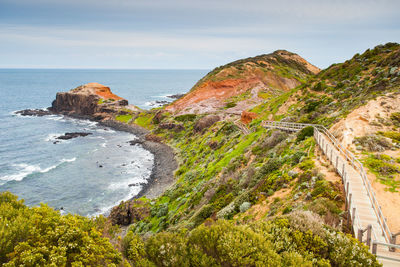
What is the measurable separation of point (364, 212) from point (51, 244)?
13205 millimetres

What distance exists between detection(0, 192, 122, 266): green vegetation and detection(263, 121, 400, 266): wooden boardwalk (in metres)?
9.58

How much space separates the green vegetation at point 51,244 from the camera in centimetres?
823

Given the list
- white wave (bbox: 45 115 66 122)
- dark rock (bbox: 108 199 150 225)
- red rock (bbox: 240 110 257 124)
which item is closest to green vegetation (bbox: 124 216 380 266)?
dark rock (bbox: 108 199 150 225)

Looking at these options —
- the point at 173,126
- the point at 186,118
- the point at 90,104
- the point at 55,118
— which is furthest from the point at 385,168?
the point at 55,118

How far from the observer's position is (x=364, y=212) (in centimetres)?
1135

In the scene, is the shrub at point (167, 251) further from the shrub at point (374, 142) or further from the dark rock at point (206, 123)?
the dark rock at point (206, 123)

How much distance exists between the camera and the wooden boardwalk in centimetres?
921

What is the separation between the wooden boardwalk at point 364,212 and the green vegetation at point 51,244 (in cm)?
958

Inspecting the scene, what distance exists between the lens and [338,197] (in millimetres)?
13094

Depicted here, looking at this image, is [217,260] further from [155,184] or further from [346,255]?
[155,184]

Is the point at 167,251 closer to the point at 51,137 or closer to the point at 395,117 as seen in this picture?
the point at 395,117

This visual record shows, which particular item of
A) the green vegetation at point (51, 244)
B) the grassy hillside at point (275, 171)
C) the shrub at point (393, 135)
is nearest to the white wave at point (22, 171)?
the grassy hillside at point (275, 171)

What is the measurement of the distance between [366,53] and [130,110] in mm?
82120

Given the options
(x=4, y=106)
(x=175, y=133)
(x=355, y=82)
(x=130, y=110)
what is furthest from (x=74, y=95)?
(x=355, y=82)
